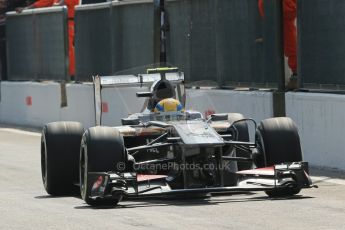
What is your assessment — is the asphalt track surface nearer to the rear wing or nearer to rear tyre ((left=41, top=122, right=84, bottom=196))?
rear tyre ((left=41, top=122, right=84, bottom=196))

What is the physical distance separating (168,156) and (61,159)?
1447mm

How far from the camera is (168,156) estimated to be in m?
12.6

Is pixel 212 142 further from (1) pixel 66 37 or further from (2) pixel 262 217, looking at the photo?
(1) pixel 66 37

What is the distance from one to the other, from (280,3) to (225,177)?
5803mm

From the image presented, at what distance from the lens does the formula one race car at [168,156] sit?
12039 mm

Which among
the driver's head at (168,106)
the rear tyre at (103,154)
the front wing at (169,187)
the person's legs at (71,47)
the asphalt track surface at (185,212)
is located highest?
the person's legs at (71,47)

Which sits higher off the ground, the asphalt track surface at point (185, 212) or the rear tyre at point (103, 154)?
the rear tyre at point (103, 154)

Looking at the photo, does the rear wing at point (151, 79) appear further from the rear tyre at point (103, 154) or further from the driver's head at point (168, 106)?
the rear tyre at point (103, 154)

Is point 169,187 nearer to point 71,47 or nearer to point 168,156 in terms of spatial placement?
point 168,156

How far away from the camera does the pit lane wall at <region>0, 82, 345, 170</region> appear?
15.7 metres

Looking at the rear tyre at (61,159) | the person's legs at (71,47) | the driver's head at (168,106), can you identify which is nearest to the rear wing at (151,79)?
the driver's head at (168,106)

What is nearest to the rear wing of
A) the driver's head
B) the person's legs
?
the driver's head

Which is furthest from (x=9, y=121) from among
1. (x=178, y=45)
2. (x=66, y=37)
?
(x=178, y=45)

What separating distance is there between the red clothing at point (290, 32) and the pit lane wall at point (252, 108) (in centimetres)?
66
